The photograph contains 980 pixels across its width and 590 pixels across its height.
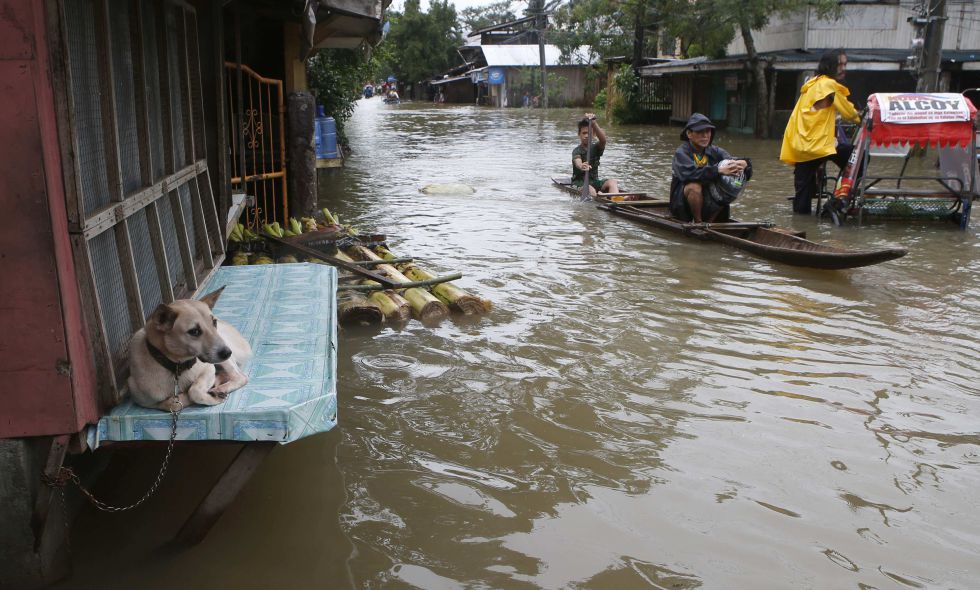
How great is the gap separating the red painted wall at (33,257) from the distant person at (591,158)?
9.90m

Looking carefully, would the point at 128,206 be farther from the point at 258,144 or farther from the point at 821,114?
the point at 821,114

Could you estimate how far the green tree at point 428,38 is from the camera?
209 ft

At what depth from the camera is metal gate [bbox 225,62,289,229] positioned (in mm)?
8656

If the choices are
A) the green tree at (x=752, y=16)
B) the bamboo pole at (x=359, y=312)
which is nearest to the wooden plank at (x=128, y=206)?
the bamboo pole at (x=359, y=312)

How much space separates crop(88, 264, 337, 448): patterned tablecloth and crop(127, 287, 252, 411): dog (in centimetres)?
6

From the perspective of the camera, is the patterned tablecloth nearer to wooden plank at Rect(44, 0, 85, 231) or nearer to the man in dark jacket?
wooden plank at Rect(44, 0, 85, 231)

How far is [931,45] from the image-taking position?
16547mm

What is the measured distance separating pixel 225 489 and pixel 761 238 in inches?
284

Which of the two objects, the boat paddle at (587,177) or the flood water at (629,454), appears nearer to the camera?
the flood water at (629,454)

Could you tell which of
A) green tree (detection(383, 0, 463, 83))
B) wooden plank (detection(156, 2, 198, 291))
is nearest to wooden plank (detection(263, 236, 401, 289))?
wooden plank (detection(156, 2, 198, 291))

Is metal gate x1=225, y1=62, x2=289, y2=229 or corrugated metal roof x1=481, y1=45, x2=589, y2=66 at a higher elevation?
corrugated metal roof x1=481, y1=45, x2=589, y2=66

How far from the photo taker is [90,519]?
12.6 ft

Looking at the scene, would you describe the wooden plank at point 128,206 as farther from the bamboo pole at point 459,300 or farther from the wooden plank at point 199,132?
the bamboo pole at point 459,300

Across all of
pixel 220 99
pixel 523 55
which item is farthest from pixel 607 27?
pixel 220 99
